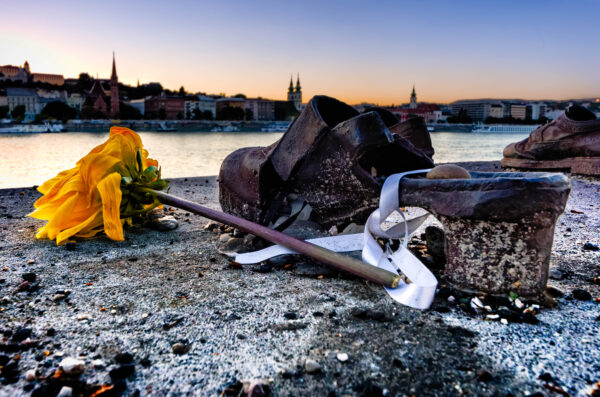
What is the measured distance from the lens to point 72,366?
1.35 metres

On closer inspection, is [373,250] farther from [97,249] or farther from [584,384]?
[97,249]

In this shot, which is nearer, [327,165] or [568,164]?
[327,165]

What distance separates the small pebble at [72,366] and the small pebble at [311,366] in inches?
28.9

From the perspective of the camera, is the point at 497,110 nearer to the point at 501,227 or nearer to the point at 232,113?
the point at 232,113

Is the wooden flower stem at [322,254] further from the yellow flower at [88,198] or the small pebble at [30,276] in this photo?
the small pebble at [30,276]

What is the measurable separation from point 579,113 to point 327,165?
5981 mm

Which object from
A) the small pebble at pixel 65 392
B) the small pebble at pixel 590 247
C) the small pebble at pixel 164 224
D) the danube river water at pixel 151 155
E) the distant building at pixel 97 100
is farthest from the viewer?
the distant building at pixel 97 100

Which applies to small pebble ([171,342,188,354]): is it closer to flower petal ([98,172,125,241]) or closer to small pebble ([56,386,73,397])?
small pebble ([56,386,73,397])

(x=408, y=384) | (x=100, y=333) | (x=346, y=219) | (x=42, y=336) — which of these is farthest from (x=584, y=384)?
(x=42, y=336)

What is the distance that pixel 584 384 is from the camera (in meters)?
1.28

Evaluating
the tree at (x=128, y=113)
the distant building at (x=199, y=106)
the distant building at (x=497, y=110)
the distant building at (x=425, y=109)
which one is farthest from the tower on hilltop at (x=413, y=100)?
the tree at (x=128, y=113)

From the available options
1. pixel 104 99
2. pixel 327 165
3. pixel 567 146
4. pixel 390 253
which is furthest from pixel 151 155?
pixel 104 99

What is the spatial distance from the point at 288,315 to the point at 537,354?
3.06ft

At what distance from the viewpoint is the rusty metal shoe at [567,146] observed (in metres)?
6.41
